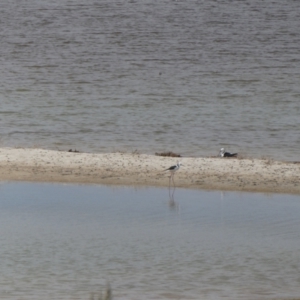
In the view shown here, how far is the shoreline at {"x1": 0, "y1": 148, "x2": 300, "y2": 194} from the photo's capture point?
1842 cm

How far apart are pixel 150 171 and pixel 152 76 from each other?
65.6 ft

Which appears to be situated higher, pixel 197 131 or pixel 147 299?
pixel 197 131

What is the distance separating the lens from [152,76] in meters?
39.1

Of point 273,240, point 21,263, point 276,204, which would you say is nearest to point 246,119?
point 276,204

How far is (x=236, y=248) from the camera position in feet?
45.7

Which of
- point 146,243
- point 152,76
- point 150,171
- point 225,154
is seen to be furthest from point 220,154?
point 152,76

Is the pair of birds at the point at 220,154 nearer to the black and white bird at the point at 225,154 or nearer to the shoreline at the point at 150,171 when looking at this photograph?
the black and white bird at the point at 225,154

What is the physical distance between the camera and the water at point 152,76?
83.5 feet

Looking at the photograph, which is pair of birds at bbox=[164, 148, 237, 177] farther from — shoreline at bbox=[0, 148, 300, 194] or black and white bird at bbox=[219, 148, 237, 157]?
shoreline at bbox=[0, 148, 300, 194]

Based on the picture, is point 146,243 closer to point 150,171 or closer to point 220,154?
point 150,171

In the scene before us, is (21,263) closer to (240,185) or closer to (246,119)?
(240,185)

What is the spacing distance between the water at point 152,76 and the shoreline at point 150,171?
208 cm

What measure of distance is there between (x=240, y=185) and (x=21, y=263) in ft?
21.2

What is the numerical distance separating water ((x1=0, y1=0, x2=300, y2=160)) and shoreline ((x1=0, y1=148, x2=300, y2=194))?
208cm
